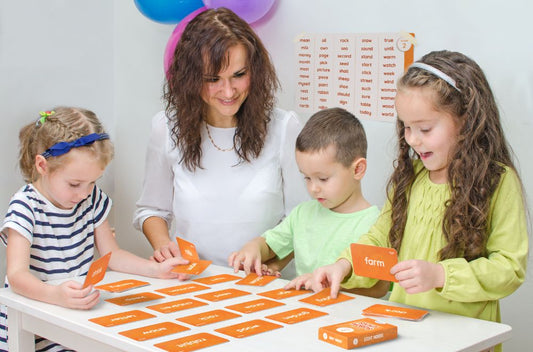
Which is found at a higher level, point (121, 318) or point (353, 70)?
point (353, 70)

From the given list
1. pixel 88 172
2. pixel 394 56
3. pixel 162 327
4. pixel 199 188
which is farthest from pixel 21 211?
pixel 394 56

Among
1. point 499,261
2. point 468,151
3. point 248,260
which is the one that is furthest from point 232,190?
point 499,261

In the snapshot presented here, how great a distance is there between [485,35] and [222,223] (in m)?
1.18

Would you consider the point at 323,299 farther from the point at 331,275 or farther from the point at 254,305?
the point at 254,305

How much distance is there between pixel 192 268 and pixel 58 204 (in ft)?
1.81

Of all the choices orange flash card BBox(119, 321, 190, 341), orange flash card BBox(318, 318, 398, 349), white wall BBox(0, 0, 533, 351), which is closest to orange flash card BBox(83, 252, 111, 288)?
orange flash card BBox(119, 321, 190, 341)

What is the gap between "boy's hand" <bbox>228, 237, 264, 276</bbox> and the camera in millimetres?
2213

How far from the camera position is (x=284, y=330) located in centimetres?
161

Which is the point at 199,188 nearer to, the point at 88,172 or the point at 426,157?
the point at 88,172

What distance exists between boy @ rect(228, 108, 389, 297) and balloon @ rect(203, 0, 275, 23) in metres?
0.90

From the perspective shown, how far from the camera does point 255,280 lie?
6.93ft

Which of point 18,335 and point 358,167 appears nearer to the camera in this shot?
point 18,335

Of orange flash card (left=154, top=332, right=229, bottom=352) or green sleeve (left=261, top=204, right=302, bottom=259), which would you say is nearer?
orange flash card (left=154, top=332, right=229, bottom=352)

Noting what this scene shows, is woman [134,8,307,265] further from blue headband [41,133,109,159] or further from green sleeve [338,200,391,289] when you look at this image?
green sleeve [338,200,391,289]
